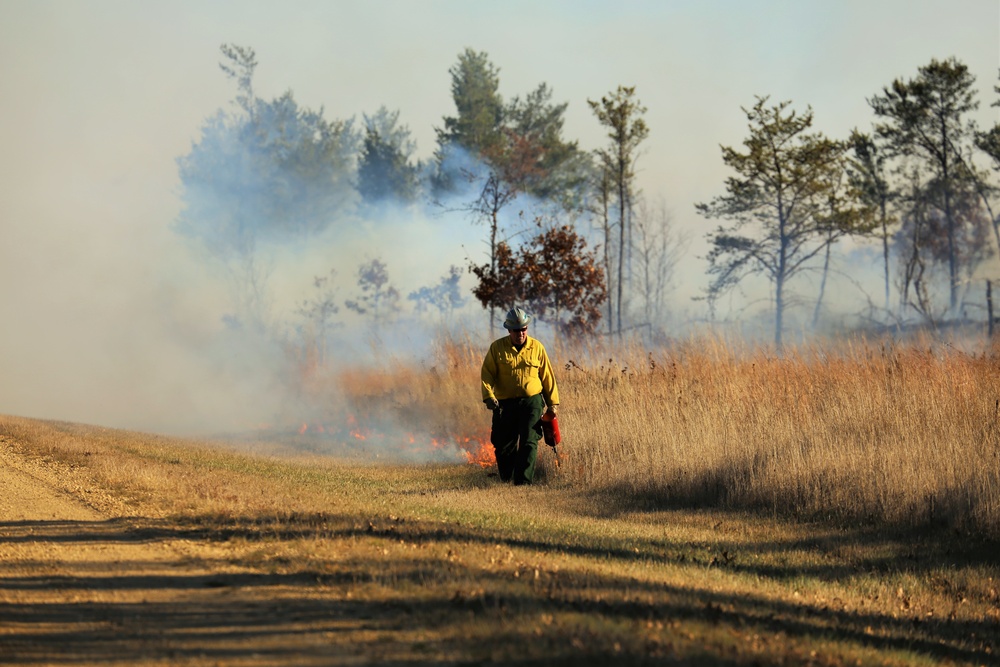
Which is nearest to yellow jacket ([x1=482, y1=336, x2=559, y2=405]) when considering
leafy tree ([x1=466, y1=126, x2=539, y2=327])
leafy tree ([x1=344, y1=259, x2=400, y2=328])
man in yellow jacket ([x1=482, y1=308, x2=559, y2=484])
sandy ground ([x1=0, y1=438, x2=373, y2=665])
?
man in yellow jacket ([x1=482, y1=308, x2=559, y2=484])

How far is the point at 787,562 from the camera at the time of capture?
31.4ft

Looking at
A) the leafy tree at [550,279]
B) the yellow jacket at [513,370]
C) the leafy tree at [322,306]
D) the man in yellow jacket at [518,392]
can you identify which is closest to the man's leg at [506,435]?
the man in yellow jacket at [518,392]

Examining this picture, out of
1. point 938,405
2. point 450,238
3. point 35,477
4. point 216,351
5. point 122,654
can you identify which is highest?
point 450,238

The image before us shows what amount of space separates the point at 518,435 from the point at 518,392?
0.67 metres

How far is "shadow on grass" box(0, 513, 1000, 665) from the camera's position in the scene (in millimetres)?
5457

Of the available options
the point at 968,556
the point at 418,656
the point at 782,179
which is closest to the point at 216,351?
the point at 782,179

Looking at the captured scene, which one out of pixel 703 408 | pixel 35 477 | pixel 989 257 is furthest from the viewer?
pixel 989 257

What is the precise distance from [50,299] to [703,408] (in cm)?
2973

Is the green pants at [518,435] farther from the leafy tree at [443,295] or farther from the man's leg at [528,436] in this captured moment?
the leafy tree at [443,295]

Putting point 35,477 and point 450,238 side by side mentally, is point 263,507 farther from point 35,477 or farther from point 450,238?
point 450,238

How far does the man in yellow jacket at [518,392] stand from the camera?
43.4 ft

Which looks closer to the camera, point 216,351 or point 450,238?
point 216,351

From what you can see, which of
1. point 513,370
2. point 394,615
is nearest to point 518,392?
point 513,370

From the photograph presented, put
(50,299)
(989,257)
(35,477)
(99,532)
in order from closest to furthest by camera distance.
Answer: (99,532) → (35,477) → (50,299) → (989,257)
